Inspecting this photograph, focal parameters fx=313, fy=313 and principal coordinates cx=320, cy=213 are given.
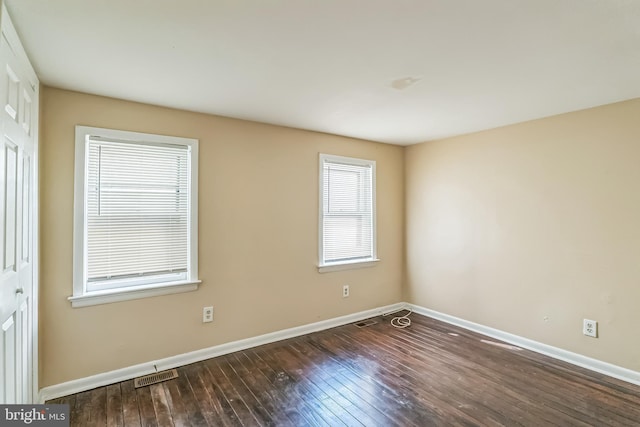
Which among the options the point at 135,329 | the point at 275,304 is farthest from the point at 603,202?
the point at 135,329

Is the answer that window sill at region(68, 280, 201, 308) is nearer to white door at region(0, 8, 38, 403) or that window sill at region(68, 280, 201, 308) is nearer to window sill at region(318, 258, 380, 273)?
white door at region(0, 8, 38, 403)

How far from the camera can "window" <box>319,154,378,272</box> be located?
369cm

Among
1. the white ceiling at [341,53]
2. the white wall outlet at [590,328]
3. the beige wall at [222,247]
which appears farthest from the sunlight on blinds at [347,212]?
the white wall outlet at [590,328]

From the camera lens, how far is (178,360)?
2.72m

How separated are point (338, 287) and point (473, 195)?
189 cm

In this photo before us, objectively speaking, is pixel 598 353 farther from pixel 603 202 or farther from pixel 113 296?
pixel 113 296

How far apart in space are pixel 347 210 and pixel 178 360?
7.75 ft

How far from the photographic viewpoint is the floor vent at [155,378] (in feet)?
7.97

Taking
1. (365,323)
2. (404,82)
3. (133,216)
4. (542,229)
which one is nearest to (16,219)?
(133,216)

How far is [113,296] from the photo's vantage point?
2453 millimetres

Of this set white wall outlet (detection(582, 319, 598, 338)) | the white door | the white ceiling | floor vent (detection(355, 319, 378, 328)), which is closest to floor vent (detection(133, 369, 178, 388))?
the white door

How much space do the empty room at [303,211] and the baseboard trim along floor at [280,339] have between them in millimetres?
20

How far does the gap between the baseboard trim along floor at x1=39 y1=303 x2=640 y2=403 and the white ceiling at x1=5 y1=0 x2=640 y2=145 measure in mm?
2169

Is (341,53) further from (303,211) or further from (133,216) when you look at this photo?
(133,216)
